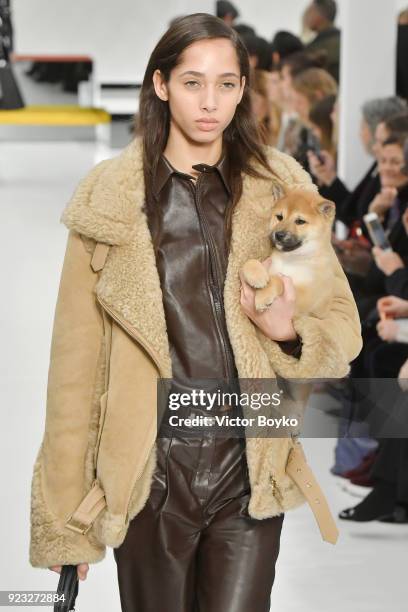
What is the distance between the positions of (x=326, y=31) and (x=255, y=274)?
510 cm

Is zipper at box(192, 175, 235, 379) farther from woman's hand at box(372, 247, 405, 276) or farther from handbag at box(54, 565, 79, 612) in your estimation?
woman's hand at box(372, 247, 405, 276)

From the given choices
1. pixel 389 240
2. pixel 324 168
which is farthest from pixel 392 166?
pixel 324 168

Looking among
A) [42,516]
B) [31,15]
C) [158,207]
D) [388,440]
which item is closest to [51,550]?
[42,516]

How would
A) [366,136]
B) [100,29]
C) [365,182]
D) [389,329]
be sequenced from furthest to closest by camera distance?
[100,29] → [366,136] → [365,182] → [389,329]

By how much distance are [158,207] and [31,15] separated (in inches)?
845

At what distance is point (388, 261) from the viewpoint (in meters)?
5.07

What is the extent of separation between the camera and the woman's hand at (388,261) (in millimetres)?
5055

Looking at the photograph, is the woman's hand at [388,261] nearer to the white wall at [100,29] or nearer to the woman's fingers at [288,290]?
the woman's fingers at [288,290]

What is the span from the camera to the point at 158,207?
85.7 inches

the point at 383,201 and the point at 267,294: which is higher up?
the point at 267,294

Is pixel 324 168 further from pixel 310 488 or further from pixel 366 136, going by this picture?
pixel 310 488

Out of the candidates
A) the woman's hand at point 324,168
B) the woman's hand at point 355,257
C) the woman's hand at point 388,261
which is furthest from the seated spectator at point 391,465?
the woman's hand at point 324,168

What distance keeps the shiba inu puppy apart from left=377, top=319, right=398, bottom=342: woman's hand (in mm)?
2816

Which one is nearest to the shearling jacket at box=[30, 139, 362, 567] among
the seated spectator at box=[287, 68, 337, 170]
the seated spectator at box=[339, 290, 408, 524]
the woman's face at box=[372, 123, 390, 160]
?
the seated spectator at box=[339, 290, 408, 524]
